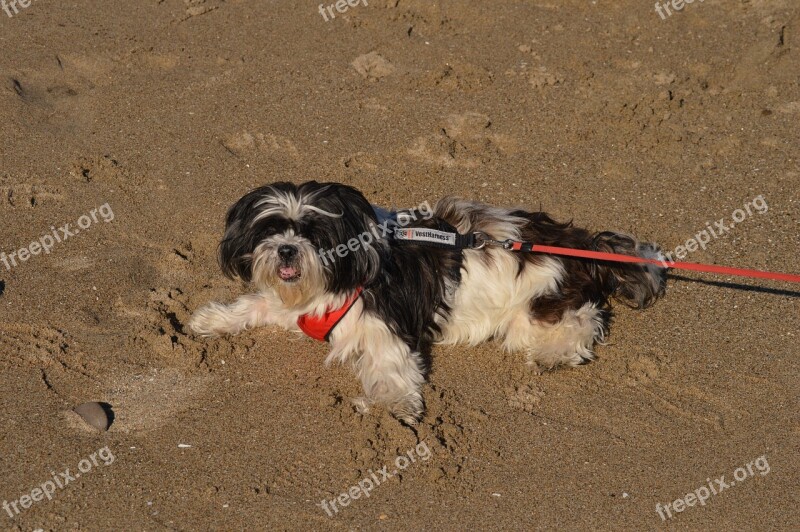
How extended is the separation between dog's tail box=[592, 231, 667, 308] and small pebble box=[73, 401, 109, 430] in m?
3.17

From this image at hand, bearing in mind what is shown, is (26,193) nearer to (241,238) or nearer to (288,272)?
(241,238)

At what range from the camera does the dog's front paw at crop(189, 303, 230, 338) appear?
5.87 metres

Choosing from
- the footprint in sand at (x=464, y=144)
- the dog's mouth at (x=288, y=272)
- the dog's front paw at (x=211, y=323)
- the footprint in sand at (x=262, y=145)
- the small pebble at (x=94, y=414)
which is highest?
the footprint in sand at (x=262, y=145)

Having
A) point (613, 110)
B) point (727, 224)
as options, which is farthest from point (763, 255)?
point (613, 110)

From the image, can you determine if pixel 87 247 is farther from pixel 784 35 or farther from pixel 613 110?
pixel 784 35

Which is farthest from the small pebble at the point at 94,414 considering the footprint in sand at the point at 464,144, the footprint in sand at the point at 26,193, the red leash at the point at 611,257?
the footprint in sand at the point at 464,144

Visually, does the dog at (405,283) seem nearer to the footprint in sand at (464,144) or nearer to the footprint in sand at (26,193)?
the footprint in sand at (464,144)

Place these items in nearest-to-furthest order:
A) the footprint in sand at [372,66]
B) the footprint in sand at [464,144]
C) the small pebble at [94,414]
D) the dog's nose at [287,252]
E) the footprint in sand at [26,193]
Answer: the dog's nose at [287,252] < the small pebble at [94,414] < the footprint in sand at [26,193] < the footprint in sand at [464,144] < the footprint in sand at [372,66]

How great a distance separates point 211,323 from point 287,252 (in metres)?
1.34

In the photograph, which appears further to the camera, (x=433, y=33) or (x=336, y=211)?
(x=433, y=33)

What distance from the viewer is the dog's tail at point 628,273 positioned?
596 centimetres

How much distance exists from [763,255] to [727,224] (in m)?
0.42

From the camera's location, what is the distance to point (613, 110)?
8.18 meters

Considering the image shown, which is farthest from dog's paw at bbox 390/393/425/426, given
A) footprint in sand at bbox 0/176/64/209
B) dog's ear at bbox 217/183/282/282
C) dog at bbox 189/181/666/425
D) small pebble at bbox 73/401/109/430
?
footprint in sand at bbox 0/176/64/209
